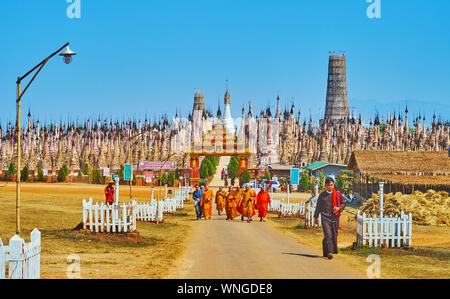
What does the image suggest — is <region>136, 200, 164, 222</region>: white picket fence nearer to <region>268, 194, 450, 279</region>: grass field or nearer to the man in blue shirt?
the man in blue shirt

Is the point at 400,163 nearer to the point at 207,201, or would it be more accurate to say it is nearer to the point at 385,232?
the point at 207,201

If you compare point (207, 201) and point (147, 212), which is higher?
point (207, 201)

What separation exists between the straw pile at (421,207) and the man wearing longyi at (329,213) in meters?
13.6

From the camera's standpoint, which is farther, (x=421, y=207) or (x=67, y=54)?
(x=421, y=207)

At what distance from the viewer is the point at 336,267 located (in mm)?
13422

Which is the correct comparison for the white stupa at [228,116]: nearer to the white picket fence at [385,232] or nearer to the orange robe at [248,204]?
the orange robe at [248,204]

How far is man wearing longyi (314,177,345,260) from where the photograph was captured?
15.0 meters

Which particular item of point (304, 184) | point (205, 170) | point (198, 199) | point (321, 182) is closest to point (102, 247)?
point (198, 199)

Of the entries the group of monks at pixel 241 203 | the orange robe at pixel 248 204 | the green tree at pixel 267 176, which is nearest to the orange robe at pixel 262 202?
the group of monks at pixel 241 203

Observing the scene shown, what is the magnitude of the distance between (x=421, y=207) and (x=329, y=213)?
1765 cm

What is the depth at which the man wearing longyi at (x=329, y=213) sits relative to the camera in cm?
1497

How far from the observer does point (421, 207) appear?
31.1m
